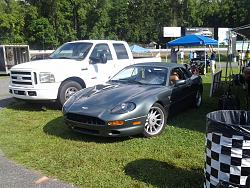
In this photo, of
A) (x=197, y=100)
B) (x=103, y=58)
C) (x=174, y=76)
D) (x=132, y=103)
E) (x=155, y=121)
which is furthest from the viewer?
(x=103, y=58)

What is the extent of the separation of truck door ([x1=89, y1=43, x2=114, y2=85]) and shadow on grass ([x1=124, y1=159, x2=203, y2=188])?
5.04 metres

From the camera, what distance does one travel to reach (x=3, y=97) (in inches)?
488

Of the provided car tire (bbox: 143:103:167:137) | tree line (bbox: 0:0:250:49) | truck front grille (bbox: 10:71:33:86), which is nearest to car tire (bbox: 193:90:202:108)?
car tire (bbox: 143:103:167:137)

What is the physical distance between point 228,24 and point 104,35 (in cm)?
2823

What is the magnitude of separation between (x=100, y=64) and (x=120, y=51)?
1049 mm

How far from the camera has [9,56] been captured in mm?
22172

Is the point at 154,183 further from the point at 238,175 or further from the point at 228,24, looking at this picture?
the point at 228,24

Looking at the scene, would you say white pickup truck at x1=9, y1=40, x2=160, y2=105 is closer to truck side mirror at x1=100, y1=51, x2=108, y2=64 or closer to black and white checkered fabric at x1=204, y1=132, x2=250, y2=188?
truck side mirror at x1=100, y1=51, x2=108, y2=64

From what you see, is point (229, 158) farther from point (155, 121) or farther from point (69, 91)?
point (69, 91)

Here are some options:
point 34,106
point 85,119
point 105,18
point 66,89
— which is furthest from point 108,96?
point 105,18

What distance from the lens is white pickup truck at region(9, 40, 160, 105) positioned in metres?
9.17

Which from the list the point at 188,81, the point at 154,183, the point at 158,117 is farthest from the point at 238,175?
the point at 188,81

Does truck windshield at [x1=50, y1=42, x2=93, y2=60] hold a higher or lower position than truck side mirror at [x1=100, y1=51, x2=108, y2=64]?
higher

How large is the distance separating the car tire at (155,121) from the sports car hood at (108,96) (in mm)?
295
